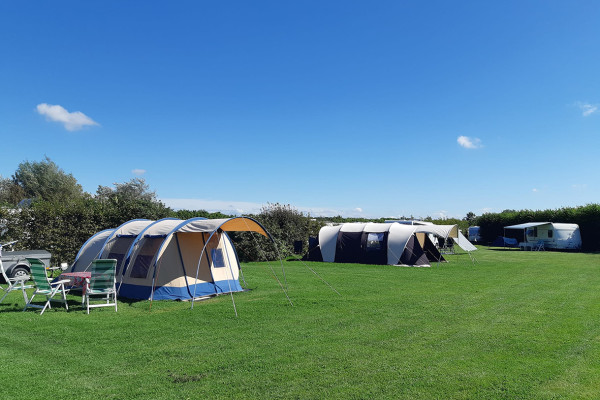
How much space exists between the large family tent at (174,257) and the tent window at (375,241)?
365 inches

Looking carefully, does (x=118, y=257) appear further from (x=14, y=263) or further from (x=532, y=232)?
(x=532, y=232)

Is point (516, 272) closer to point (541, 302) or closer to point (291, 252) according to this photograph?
point (541, 302)

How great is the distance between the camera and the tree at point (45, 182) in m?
32.4

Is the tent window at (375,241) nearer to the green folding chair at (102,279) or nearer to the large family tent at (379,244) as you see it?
the large family tent at (379,244)

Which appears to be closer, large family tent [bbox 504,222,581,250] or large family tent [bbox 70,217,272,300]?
large family tent [bbox 70,217,272,300]

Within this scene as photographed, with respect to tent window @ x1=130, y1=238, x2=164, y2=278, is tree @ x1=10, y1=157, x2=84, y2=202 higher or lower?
higher

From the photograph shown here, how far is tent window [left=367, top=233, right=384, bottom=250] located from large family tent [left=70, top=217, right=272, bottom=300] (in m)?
9.27

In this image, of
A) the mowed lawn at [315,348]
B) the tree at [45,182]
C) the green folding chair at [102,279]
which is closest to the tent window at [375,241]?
the mowed lawn at [315,348]

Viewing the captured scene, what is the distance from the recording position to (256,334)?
6.25 meters

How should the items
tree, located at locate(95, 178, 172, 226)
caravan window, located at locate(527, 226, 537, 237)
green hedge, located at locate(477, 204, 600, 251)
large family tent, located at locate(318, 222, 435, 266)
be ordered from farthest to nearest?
1. caravan window, located at locate(527, 226, 537, 237)
2. green hedge, located at locate(477, 204, 600, 251)
3. large family tent, located at locate(318, 222, 435, 266)
4. tree, located at locate(95, 178, 172, 226)

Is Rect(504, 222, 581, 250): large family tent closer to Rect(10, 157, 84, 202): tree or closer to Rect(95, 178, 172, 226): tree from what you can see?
Rect(95, 178, 172, 226): tree

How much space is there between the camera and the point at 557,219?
3125 centimetres

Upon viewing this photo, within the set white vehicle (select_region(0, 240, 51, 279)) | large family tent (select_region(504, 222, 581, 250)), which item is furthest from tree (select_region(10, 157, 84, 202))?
large family tent (select_region(504, 222, 581, 250))

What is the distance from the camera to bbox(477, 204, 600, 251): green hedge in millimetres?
28281
